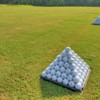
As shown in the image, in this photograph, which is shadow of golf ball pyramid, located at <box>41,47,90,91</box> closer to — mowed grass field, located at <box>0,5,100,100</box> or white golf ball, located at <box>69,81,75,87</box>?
white golf ball, located at <box>69,81,75,87</box>

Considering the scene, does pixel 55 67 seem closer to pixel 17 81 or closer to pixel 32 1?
pixel 17 81

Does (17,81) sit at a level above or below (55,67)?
below

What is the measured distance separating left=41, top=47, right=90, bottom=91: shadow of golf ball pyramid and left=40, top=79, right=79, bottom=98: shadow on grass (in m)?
0.14

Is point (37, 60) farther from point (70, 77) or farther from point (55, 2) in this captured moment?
point (55, 2)

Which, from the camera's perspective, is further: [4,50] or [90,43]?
[90,43]

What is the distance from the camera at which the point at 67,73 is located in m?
7.36

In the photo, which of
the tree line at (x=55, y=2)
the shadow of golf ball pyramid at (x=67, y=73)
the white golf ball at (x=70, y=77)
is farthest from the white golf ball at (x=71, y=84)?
the tree line at (x=55, y=2)

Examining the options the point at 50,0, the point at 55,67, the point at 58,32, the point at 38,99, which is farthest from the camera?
the point at 50,0

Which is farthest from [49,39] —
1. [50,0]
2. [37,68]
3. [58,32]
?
[50,0]

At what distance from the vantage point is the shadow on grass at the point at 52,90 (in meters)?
7.03

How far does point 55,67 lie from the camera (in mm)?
7629

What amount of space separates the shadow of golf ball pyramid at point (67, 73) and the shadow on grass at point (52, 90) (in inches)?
5.5

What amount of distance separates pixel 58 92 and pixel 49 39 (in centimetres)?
648

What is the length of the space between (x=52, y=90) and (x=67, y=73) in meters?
0.73
